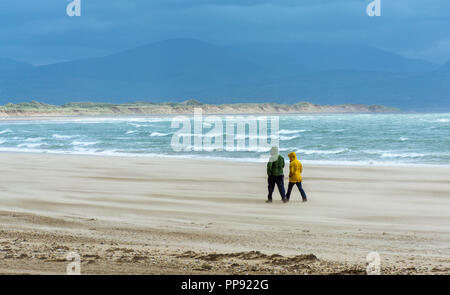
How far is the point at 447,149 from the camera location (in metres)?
30.4

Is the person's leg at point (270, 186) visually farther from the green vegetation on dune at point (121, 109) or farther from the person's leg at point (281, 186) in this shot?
the green vegetation on dune at point (121, 109)

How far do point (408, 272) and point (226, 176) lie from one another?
11555 mm

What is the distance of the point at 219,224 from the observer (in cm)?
967

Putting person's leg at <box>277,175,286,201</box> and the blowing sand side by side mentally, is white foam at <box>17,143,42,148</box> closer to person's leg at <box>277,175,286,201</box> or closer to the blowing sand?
the blowing sand

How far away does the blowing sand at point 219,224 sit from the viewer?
6820 millimetres

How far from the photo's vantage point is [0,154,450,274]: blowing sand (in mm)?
6820

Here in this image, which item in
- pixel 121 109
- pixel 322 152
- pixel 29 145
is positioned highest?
pixel 121 109

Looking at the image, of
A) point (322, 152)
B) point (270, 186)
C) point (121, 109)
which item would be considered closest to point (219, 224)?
point (270, 186)

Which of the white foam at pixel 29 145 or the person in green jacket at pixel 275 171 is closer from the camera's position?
the person in green jacket at pixel 275 171

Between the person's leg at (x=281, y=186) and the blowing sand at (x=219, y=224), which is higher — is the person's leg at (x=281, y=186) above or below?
above

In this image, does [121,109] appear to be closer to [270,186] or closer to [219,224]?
[270,186]

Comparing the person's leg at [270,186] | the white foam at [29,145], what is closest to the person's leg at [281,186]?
the person's leg at [270,186]

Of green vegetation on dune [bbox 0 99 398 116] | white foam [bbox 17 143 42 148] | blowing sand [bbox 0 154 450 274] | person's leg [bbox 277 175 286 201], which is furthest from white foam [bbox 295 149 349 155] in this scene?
green vegetation on dune [bbox 0 99 398 116]

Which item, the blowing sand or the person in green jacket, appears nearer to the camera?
the blowing sand
